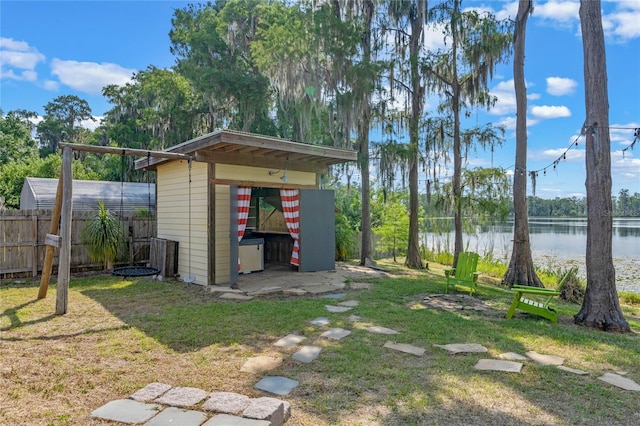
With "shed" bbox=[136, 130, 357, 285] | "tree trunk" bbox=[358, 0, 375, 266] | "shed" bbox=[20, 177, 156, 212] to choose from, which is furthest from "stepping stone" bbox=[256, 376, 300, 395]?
"shed" bbox=[20, 177, 156, 212]

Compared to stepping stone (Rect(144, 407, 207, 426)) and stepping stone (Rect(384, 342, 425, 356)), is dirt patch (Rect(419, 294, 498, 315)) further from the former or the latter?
stepping stone (Rect(144, 407, 207, 426))

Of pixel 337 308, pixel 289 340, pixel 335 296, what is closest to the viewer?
pixel 289 340

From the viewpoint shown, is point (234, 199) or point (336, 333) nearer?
point (336, 333)

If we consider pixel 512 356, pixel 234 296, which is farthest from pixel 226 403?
pixel 234 296

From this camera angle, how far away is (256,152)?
7348 mm

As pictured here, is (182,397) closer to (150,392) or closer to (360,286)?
(150,392)

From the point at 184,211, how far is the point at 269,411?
6.15 m

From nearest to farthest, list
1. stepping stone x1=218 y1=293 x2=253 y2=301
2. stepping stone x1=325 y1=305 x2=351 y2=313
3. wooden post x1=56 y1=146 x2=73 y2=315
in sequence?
wooden post x1=56 y1=146 x2=73 y2=315, stepping stone x1=325 y1=305 x2=351 y2=313, stepping stone x1=218 y1=293 x2=253 y2=301

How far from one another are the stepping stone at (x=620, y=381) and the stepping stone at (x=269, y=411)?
2.54 meters

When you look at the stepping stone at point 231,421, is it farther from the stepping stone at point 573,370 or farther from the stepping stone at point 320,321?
the stepping stone at point 573,370

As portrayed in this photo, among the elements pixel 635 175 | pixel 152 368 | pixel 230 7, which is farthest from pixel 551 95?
pixel 152 368

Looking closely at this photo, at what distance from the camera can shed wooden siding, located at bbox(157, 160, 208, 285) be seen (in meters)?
7.08

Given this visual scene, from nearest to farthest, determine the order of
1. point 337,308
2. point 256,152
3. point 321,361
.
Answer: point 321,361 → point 337,308 → point 256,152

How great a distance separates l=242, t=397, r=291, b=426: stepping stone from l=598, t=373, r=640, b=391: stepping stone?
2543 mm
